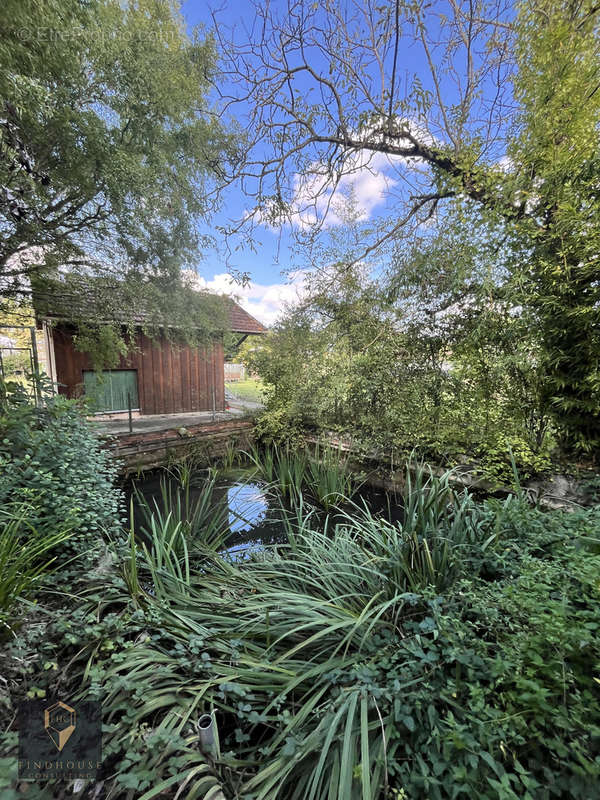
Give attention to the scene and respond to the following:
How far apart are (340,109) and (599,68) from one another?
73.2 inches

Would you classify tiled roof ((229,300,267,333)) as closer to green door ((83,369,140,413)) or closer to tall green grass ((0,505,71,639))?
green door ((83,369,140,413))

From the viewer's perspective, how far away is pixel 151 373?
7.85 metres

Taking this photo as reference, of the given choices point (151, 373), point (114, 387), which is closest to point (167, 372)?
point (151, 373)

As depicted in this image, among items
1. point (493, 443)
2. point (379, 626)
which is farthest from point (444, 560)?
point (493, 443)

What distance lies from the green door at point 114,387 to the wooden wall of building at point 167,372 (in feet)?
0.41

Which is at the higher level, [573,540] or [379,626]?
[573,540]

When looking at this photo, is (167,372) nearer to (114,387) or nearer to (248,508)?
(114,387)

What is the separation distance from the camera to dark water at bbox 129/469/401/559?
3.02 meters

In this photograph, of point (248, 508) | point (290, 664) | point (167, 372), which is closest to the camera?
point (290, 664)

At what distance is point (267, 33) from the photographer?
234cm

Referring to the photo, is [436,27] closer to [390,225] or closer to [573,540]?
[390,225]

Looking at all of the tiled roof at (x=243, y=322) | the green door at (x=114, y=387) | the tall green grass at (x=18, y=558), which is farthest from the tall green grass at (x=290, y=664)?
the tiled roof at (x=243, y=322)

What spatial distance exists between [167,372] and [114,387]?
130 centimetres

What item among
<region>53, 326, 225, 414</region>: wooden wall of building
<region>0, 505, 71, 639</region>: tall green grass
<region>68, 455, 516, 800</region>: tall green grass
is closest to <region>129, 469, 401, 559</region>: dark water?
<region>68, 455, 516, 800</region>: tall green grass
